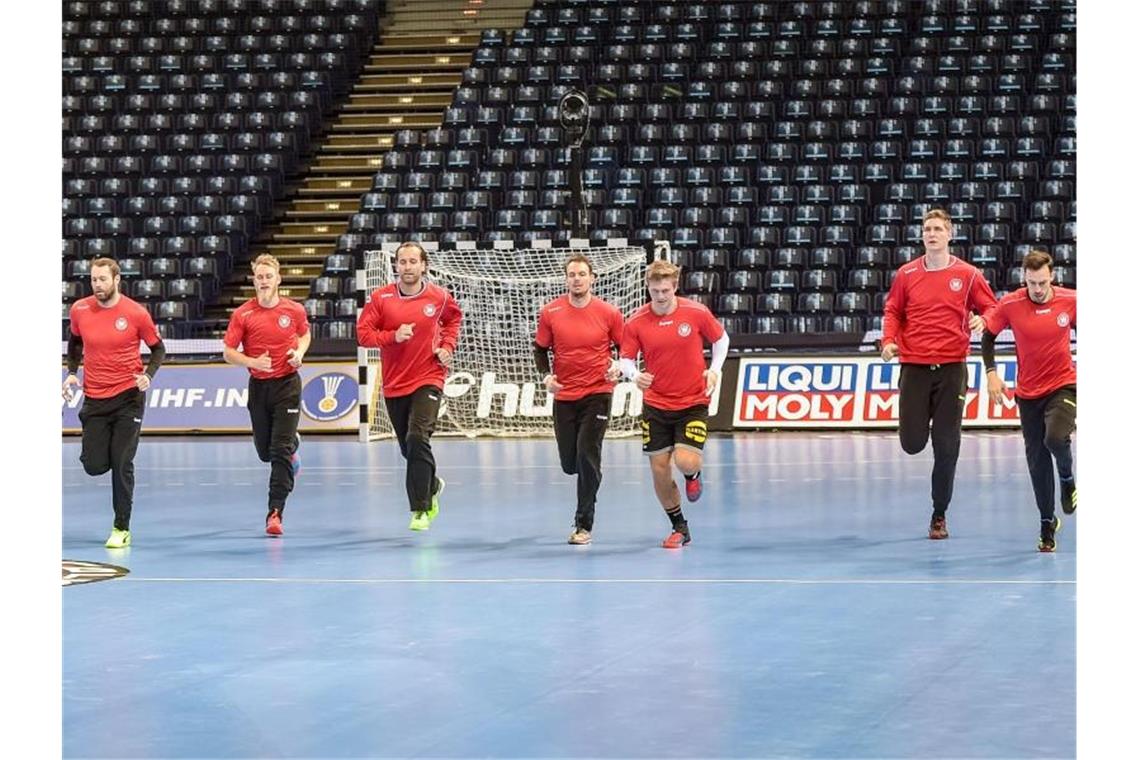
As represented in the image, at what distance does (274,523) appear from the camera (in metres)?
11.1

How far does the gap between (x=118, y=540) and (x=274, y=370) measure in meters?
1.65

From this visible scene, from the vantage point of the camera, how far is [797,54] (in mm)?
29172

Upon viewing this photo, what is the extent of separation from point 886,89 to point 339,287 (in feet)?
34.6

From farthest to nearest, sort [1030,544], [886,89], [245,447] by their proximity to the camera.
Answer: [886,89] → [245,447] → [1030,544]

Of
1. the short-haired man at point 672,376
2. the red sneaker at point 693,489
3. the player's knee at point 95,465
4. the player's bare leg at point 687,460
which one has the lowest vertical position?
the red sneaker at point 693,489

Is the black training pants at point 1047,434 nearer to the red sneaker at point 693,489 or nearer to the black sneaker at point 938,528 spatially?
the black sneaker at point 938,528

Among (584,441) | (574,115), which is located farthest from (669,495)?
(574,115)

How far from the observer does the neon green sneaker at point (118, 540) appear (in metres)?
10.4

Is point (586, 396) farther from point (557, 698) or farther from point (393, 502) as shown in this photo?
point (557, 698)

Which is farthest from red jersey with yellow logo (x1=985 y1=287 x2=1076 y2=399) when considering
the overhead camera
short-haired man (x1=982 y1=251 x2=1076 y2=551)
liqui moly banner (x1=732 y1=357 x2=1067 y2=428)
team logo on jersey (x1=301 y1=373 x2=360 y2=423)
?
team logo on jersey (x1=301 y1=373 x2=360 y2=423)

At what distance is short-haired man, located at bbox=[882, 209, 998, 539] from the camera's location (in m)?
10.4

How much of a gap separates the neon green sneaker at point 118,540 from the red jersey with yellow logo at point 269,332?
1458 mm

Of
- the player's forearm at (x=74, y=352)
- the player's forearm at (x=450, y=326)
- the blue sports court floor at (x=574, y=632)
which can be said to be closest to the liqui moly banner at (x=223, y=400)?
the blue sports court floor at (x=574, y=632)
